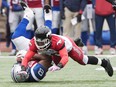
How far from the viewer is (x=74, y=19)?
494 inches

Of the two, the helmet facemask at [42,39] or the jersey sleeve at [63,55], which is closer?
the jersey sleeve at [63,55]

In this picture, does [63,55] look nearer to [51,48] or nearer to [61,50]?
[61,50]

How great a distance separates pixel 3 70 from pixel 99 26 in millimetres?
3697

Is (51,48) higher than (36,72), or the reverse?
(51,48)

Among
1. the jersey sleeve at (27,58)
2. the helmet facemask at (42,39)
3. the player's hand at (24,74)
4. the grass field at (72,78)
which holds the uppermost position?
the helmet facemask at (42,39)

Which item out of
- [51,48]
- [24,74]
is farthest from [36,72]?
[51,48]

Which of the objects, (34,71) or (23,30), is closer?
(34,71)

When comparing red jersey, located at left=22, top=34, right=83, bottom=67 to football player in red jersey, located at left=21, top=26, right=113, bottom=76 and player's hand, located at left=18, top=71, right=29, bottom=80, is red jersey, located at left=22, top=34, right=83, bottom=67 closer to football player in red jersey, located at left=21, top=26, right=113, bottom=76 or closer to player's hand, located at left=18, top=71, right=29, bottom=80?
football player in red jersey, located at left=21, top=26, right=113, bottom=76

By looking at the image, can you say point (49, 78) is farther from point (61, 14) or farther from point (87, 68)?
point (61, 14)

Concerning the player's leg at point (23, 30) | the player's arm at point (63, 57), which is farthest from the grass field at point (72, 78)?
the player's leg at point (23, 30)

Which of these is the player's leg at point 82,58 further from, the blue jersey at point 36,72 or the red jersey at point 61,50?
the blue jersey at point 36,72

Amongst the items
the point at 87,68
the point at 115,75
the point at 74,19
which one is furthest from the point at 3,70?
the point at 74,19

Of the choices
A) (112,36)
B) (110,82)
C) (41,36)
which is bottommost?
(112,36)

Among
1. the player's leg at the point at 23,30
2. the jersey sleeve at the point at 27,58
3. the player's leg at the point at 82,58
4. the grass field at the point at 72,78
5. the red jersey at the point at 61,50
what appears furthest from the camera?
the player's leg at the point at 23,30
